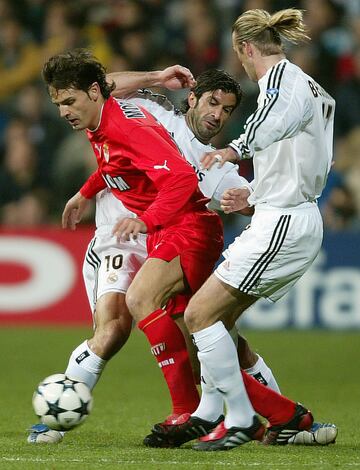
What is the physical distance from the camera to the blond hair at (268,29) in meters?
5.41

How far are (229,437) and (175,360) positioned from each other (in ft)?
1.68

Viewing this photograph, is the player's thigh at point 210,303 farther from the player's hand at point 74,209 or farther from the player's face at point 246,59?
the player's hand at point 74,209

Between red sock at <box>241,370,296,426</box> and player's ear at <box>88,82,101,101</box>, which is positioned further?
player's ear at <box>88,82,101,101</box>

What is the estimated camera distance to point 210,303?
17.6 ft

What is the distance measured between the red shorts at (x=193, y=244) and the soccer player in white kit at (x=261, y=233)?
0.39 m

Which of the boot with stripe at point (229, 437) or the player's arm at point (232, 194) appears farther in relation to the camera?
the player's arm at point (232, 194)

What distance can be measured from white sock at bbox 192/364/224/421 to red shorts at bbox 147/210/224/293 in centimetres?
59

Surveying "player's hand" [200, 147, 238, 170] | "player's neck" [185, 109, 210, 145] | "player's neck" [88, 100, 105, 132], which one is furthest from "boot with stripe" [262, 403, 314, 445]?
"player's neck" [88, 100, 105, 132]

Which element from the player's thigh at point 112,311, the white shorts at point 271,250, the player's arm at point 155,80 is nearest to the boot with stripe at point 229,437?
the white shorts at point 271,250

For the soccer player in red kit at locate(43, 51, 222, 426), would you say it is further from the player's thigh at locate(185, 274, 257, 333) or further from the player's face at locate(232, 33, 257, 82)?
the player's face at locate(232, 33, 257, 82)

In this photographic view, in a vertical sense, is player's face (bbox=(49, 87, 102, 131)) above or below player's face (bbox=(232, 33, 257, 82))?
below

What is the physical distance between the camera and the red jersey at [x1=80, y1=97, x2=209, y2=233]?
5.53m

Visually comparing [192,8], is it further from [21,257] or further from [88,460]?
[88,460]

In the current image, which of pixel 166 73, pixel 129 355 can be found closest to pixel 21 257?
pixel 129 355
